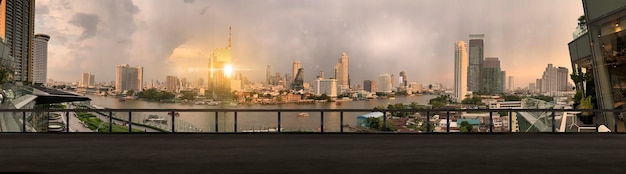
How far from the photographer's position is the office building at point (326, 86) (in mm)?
28094

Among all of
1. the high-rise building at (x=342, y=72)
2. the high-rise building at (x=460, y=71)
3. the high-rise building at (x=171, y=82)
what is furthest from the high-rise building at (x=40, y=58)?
the high-rise building at (x=460, y=71)

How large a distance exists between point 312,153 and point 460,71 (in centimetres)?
2684

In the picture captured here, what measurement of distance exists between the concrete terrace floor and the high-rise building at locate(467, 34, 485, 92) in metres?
16.9

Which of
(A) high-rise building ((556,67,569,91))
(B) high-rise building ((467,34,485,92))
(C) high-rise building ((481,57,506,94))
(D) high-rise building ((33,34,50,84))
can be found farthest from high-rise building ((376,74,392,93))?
(D) high-rise building ((33,34,50,84))

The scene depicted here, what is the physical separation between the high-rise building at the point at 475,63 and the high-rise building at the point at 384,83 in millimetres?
5703

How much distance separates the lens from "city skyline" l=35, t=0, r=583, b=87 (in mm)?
28375

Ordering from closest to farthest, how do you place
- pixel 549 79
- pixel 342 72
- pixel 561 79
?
pixel 561 79, pixel 549 79, pixel 342 72

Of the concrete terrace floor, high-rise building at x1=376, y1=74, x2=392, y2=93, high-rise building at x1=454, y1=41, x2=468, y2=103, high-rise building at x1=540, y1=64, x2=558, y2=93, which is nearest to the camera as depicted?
the concrete terrace floor

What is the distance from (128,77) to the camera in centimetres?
3123

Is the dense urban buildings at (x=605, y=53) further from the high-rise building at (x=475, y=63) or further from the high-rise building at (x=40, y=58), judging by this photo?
the high-rise building at (x=40, y=58)

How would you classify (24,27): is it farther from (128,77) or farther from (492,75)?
(492,75)

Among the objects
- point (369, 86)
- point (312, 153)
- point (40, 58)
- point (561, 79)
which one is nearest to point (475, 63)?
point (561, 79)

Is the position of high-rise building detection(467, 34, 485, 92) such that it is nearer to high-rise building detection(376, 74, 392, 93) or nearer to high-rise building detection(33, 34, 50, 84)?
high-rise building detection(376, 74, 392, 93)

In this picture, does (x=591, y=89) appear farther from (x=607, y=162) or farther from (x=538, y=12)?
(x=538, y=12)
